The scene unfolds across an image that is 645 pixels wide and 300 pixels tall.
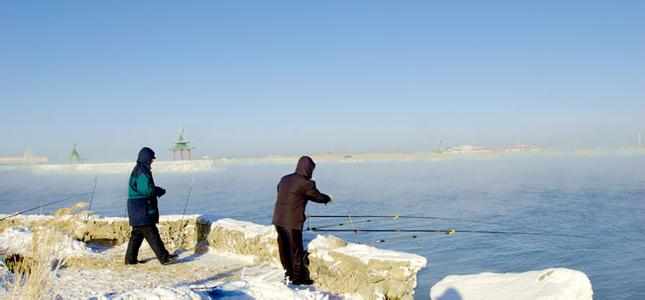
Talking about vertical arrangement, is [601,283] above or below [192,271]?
below

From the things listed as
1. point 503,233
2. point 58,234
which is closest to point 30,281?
point 58,234

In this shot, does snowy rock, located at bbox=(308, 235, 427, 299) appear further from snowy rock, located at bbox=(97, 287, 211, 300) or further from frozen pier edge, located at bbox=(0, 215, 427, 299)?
snowy rock, located at bbox=(97, 287, 211, 300)

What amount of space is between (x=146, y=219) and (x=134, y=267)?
701 millimetres

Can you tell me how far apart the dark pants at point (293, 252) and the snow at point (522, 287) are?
253 cm

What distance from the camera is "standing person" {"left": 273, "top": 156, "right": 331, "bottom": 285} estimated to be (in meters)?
5.88

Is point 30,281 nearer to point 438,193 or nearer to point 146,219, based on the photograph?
point 146,219

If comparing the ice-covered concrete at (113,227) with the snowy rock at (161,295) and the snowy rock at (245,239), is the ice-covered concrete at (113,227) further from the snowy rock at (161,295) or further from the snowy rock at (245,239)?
the snowy rock at (161,295)

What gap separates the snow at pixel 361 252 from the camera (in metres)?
5.61

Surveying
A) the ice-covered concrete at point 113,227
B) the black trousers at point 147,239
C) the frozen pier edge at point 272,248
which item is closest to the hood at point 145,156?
the black trousers at point 147,239

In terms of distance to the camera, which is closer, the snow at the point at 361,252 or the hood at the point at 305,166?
the snow at the point at 361,252

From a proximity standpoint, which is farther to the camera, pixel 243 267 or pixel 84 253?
pixel 84 253

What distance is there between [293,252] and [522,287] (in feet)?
9.96

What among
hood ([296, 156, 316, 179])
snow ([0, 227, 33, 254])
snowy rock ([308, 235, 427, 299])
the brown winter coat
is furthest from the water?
snow ([0, 227, 33, 254])

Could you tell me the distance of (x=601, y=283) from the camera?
10.1 meters
